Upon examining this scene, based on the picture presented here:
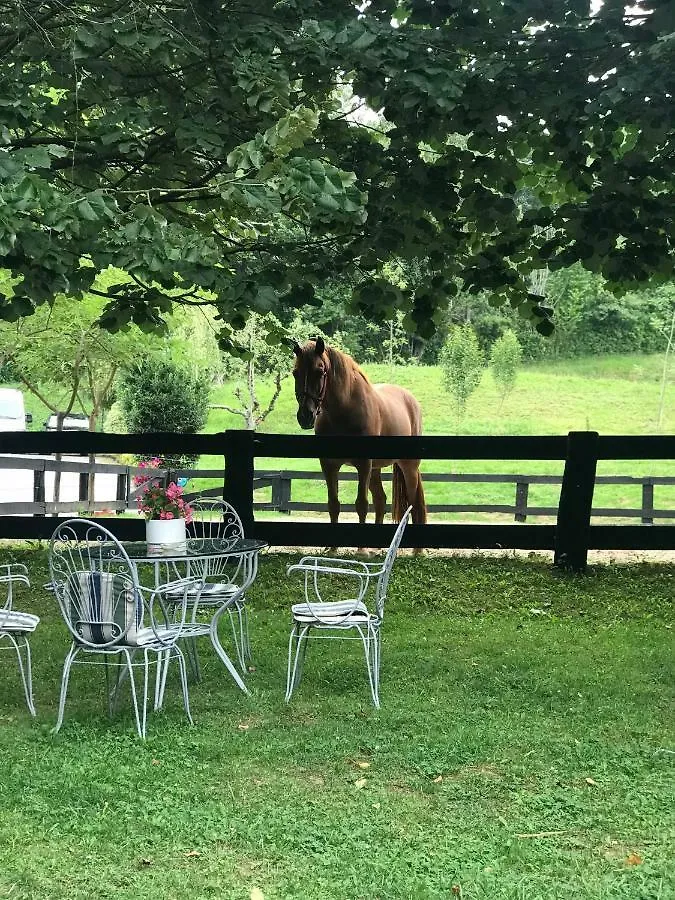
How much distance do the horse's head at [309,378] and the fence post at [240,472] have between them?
2.09 feet

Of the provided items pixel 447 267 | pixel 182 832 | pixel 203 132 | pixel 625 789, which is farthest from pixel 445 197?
pixel 182 832

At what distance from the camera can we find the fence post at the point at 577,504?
809 centimetres

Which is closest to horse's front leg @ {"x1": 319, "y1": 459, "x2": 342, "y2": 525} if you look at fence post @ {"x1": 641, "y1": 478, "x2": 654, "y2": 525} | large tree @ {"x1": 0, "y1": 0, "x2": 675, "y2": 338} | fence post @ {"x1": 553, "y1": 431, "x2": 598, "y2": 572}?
fence post @ {"x1": 553, "y1": 431, "x2": 598, "y2": 572}

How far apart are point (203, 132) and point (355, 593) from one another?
4230 millimetres

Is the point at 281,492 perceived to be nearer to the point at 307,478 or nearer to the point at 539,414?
the point at 307,478

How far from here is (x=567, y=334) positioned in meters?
32.2

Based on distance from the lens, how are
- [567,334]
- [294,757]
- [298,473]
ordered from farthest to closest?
[567,334] < [298,473] < [294,757]

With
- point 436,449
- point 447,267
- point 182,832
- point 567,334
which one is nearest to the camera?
point 182,832

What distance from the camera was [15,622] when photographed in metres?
4.54

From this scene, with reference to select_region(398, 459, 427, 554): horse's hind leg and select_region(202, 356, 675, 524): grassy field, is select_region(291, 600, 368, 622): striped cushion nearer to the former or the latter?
select_region(398, 459, 427, 554): horse's hind leg

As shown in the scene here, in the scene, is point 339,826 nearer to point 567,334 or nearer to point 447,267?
point 447,267

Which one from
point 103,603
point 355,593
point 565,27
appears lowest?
point 355,593

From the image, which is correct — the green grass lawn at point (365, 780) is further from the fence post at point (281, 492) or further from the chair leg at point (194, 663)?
the fence post at point (281, 492)

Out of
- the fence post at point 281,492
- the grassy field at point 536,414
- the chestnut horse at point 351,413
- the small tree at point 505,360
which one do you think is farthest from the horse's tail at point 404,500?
the small tree at point 505,360
